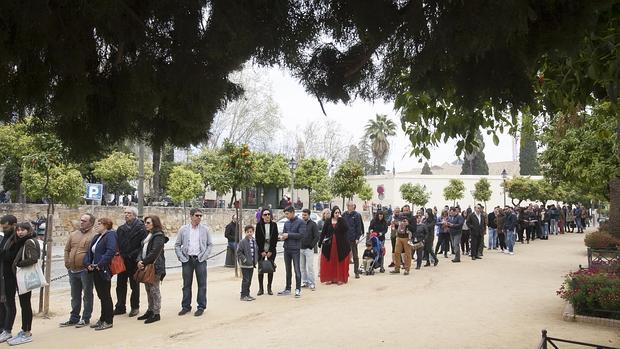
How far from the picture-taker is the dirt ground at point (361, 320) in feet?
22.7

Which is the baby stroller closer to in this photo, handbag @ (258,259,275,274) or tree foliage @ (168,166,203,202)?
handbag @ (258,259,275,274)

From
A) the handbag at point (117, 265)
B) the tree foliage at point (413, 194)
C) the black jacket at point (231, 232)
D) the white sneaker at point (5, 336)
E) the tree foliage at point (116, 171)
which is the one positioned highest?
the tree foliage at point (116, 171)

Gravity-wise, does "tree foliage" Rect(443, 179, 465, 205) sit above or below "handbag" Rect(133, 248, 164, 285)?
above

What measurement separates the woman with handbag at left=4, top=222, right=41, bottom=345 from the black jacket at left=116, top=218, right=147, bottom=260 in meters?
1.56

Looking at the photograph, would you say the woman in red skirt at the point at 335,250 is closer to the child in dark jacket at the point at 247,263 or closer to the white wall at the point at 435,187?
the child in dark jacket at the point at 247,263

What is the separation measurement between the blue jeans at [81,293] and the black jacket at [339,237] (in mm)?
5465

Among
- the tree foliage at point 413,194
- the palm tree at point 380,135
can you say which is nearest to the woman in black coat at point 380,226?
the tree foliage at point 413,194

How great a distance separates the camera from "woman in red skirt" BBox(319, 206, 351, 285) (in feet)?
39.9

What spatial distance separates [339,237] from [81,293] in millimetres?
5722

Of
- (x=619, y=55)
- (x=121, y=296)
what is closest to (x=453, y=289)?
(x=121, y=296)

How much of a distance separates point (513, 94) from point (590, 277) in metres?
6.42

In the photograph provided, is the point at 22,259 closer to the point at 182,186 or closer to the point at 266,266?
the point at 266,266

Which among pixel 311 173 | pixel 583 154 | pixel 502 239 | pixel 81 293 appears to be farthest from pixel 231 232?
pixel 311 173

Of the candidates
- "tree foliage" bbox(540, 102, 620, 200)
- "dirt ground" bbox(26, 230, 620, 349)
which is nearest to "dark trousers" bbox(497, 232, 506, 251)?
"tree foliage" bbox(540, 102, 620, 200)
